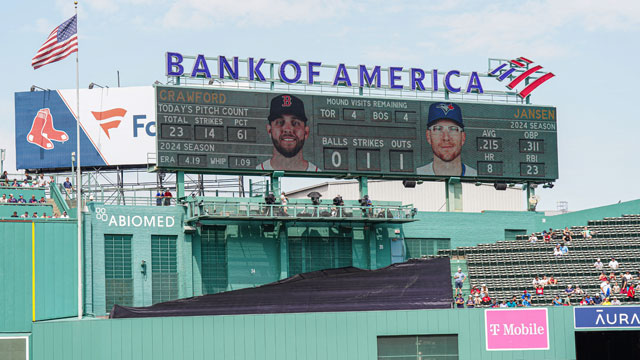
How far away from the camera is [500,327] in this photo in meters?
37.1

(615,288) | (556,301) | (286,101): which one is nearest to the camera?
(556,301)

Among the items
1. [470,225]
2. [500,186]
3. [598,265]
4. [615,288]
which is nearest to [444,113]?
[500,186]

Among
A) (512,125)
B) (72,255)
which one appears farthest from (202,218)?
(512,125)

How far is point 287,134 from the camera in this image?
44750 mm

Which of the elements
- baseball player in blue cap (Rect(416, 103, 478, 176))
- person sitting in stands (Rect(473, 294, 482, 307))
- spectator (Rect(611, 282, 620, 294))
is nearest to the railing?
baseball player in blue cap (Rect(416, 103, 478, 176))

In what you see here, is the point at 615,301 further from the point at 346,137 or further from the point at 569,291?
the point at 346,137

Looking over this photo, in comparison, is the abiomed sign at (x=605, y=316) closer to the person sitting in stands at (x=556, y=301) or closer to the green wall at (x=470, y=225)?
the person sitting in stands at (x=556, y=301)

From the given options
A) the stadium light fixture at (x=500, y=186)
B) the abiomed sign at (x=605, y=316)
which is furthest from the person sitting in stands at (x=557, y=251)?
the abiomed sign at (x=605, y=316)

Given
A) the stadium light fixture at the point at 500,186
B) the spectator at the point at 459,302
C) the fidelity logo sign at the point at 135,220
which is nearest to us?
the spectator at the point at 459,302

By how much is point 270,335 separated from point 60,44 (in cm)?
1510

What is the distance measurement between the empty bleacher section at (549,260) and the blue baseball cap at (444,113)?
6644 millimetres

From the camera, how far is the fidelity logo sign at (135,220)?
140 feet

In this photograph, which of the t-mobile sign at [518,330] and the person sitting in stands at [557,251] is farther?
the person sitting in stands at [557,251]

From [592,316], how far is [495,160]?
12952 millimetres
